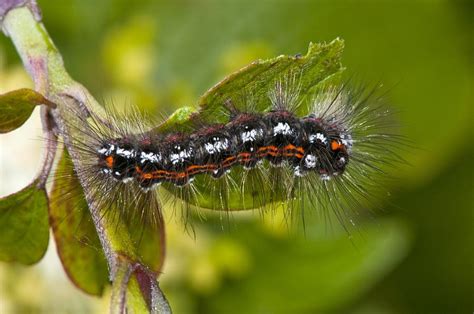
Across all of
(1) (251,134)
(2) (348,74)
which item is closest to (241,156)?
(1) (251,134)

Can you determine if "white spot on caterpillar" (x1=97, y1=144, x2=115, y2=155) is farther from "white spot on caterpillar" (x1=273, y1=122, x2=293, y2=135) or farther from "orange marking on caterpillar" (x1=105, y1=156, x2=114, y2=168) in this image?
"white spot on caterpillar" (x1=273, y1=122, x2=293, y2=135)

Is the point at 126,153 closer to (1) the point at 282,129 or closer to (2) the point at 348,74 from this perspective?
(1) the point at 282,129

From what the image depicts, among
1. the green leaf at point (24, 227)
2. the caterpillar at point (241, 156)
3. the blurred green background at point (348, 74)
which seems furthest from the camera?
the blurred green background at point (348, 74)

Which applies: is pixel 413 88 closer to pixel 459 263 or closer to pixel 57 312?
pixel 459 263

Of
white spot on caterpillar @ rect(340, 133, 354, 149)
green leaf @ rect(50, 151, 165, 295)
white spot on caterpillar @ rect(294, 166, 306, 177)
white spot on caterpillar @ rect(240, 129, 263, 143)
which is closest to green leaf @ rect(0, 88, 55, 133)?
green leaf @ rect(50, 151, 165, 295)

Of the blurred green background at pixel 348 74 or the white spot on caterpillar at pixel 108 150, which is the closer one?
the white spot on caterpillar at pixel 108 150

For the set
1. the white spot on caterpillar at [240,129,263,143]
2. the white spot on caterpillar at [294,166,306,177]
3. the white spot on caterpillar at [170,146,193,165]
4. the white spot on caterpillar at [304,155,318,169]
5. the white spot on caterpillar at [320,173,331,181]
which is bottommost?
the white spot on caterpillar at [320,173,331,181]

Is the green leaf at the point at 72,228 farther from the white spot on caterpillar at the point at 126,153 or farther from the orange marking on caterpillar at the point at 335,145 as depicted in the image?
the orange marking on caterpillar at the point at 335,145

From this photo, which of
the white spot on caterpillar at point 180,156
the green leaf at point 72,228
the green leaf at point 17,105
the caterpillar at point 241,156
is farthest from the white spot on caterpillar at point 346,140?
the green leaf at point 17,105
